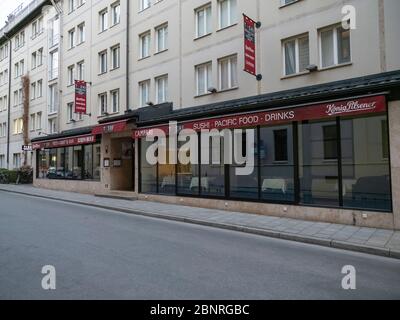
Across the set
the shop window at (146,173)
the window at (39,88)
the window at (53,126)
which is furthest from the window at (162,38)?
the window at (39,88)

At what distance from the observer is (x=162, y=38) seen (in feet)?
63.3

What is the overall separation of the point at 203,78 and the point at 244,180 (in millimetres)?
5762

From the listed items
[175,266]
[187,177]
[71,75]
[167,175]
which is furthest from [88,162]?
[175,266]

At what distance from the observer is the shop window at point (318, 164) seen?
37.3ft

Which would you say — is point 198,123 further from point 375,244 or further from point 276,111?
point 375,244

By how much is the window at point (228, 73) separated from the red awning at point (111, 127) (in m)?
4.96

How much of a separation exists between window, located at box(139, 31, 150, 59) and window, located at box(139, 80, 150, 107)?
1450 millimetres

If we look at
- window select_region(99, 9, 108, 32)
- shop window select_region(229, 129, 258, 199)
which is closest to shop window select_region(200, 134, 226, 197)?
shop window select_region(229, 129, 258, 199)

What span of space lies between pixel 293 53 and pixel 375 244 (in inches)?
314

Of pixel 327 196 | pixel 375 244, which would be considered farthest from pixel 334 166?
pixel 375 244

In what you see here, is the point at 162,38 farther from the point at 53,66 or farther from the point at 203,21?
the point at 53,66

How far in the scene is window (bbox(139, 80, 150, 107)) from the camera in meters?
20.0

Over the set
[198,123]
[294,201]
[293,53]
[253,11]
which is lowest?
[294,201]
